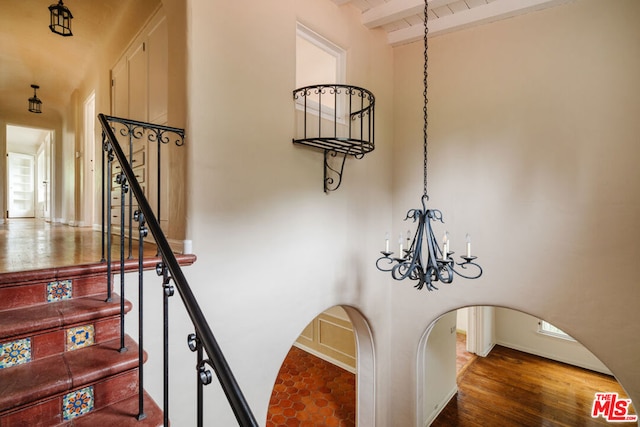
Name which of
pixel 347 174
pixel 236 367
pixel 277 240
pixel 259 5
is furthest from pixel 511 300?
pixel 259 5

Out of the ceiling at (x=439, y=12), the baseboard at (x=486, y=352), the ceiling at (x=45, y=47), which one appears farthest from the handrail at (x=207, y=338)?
the baseboard at (x=486, y=352)

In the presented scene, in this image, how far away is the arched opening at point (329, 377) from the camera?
11.9 ft

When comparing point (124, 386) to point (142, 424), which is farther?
point (124, 386)

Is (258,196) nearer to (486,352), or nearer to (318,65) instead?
(318,65)

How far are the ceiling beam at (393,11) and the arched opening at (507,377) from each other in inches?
135

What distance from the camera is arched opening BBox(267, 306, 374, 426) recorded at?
3.63 meters

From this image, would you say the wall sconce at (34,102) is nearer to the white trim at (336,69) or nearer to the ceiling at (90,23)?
the ceiling at (90,23)

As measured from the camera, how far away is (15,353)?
1188mm

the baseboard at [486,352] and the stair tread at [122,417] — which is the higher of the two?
the stair tread at [122,417]

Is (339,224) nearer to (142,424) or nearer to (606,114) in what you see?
(142,424)

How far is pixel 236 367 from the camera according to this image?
2.09 meters

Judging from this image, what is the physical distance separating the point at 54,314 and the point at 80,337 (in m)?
0.15

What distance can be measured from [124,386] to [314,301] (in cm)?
165

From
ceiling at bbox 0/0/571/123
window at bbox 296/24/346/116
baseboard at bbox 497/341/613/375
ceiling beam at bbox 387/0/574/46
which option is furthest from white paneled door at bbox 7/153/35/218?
baseboard at bbox 497/341/613/375
